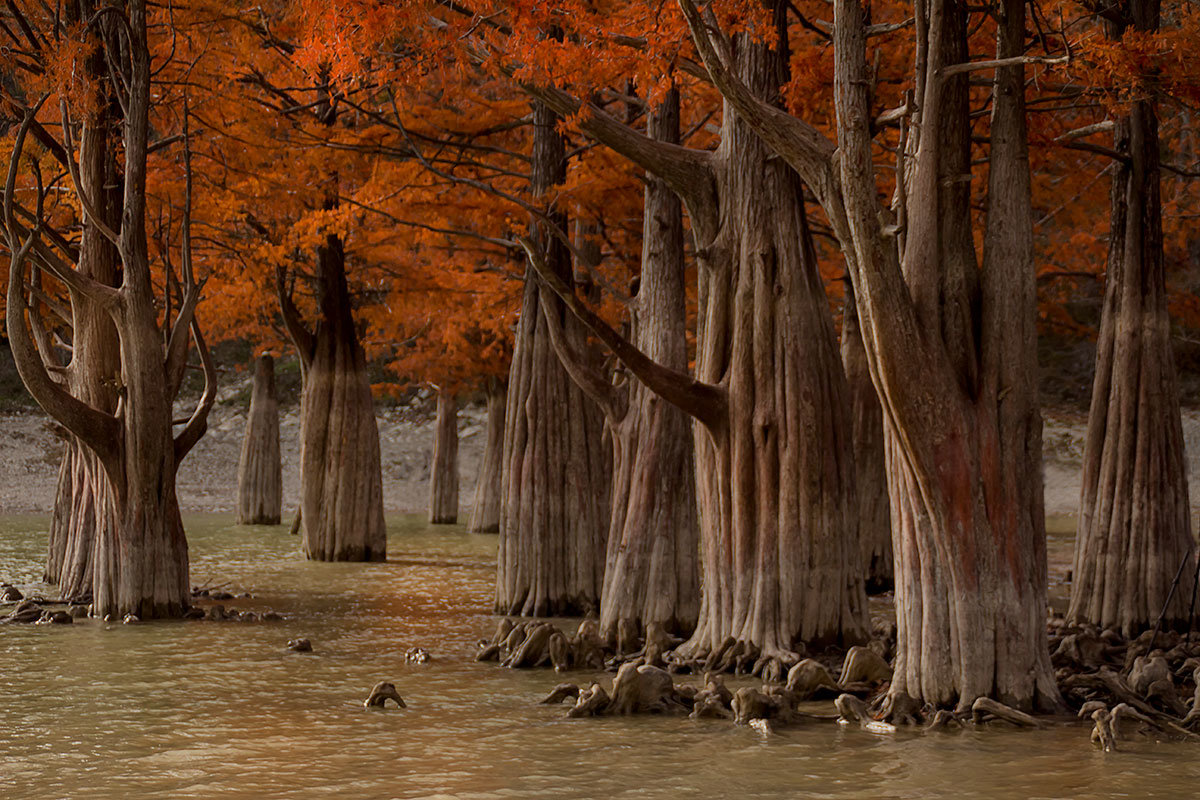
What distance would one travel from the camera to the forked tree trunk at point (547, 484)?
48.6ft

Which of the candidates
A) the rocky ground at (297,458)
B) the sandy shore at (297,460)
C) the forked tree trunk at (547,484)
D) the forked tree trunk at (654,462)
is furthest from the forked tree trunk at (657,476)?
the sandy shore at (297,460)

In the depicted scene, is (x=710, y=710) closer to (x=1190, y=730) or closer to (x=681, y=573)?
(x=1190, y=730)

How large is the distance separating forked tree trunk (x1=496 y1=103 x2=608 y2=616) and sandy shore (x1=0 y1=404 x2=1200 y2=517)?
87.0 ft

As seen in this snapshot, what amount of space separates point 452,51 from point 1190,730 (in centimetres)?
742

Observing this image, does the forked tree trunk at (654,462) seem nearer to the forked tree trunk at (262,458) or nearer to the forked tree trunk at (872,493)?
the forked tree trunk at (872,493)

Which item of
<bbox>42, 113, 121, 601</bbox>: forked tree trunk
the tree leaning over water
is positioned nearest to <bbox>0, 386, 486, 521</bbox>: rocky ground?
<bbox>42, 113, 121, 601</bbox>: forked tree trunk

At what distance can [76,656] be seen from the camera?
11.2 metres

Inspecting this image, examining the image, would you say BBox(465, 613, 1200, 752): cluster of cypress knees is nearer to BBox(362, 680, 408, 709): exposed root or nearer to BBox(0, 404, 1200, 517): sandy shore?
BBox(362, 680, 408, 709): exposed root

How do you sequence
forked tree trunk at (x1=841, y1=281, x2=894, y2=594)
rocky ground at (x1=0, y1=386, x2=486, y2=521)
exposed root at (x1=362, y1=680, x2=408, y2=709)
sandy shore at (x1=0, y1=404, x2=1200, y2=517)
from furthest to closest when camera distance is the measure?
rocky ground at (x1=0, y1=386, x2=486, y2=521) < sandy shore at (x1=0, y1=404, x2=1200, y2=517) < forked tree trunk at (x1=841, y1=281, x2=894, y2=594) < exposed root at (x1=362, y1=680, x2=408, y2=709)

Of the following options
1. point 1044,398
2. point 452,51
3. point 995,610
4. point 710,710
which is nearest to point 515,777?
point 710,710

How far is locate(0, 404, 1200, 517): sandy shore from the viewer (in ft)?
133

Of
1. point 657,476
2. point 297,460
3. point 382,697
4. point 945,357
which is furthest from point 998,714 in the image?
point 297,460

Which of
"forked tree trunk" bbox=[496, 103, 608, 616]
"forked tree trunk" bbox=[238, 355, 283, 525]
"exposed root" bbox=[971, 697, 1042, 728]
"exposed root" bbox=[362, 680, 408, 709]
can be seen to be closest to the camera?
"exposed root" bbox=[971, 697, 1042, 728]

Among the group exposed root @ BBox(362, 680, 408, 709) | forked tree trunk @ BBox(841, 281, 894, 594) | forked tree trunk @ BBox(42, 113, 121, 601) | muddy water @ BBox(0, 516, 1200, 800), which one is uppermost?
forked tree trunk @ BBox(42, 113, 121, 601)
